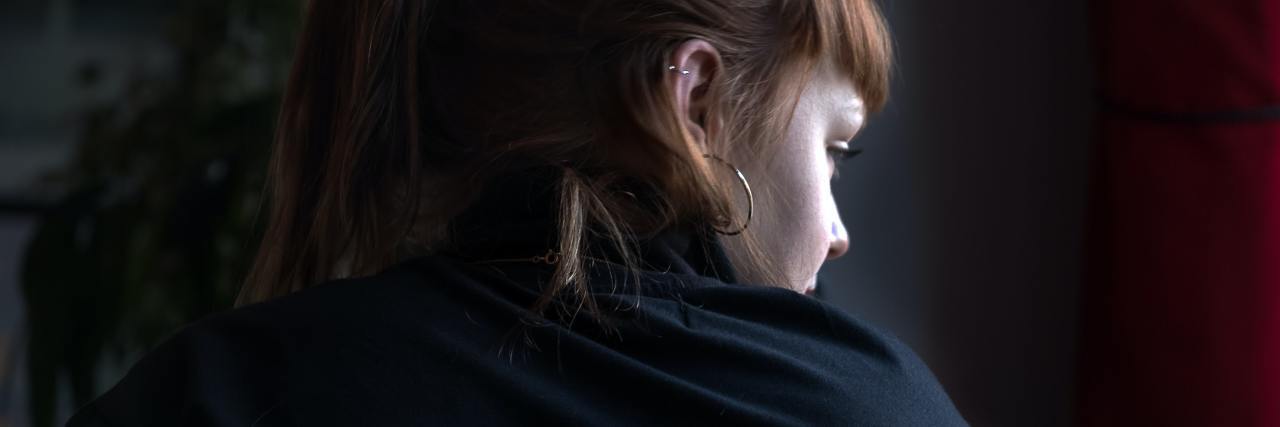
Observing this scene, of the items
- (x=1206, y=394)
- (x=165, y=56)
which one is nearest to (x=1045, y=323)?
(x=1206, y=394)

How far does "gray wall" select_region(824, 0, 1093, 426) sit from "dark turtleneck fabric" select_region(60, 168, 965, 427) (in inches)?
36.6

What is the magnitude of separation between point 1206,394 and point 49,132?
1.62 m

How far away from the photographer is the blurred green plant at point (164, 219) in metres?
1.26

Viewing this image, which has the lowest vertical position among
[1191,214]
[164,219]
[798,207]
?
[164,219]

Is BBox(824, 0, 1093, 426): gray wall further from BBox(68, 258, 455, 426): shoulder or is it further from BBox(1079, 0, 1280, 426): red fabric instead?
BBox(68, 258, 455, 426): shoulder

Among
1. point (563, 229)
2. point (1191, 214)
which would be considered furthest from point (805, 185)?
point (1191, 214)

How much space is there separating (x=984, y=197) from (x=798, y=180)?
0.93m

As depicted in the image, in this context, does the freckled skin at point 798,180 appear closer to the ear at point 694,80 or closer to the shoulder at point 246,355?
the ear at point 694,80

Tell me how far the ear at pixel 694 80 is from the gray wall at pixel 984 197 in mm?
861

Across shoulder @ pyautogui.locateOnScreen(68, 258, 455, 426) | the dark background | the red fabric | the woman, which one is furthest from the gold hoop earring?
the dark background

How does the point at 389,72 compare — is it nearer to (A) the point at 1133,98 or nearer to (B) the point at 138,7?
(A) the point at 1133,98

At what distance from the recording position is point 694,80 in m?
0.60

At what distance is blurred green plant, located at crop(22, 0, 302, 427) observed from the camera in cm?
126

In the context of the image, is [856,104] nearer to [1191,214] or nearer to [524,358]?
[524,358]
